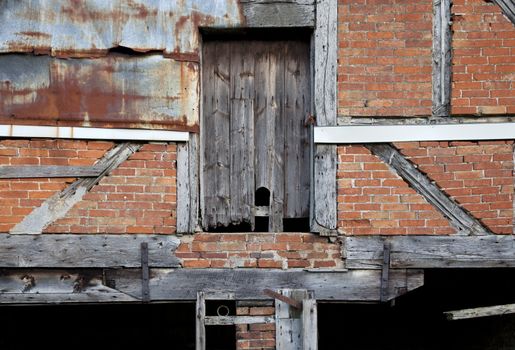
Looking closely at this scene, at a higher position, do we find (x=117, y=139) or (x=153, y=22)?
(x=153, y=22)

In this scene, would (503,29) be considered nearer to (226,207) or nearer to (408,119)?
(408,119)

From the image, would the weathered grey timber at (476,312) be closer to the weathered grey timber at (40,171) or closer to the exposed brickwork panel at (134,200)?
the exposed brickwork panel at (134,200)

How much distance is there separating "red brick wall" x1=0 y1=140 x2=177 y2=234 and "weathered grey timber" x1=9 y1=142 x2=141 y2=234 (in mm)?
40

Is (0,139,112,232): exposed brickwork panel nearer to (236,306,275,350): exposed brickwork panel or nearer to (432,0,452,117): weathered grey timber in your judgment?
(236,306,275,350): exposed brickwork panel

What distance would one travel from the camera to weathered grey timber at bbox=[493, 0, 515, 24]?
15.2 feet

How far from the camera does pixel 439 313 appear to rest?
6508 mm

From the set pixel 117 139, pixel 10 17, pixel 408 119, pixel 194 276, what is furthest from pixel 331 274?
pixel 10 17

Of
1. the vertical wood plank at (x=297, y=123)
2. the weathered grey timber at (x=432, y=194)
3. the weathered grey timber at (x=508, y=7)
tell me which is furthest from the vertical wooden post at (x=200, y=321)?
the weathered grey timber at (x=508, y=7)

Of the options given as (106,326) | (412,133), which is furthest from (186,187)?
(106,326)

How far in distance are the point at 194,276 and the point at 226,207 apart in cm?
67

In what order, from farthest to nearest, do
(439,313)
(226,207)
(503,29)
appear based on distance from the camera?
(439,313)
(226,207)
(503,29)

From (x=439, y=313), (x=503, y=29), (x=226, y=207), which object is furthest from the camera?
(x=439, y=313)

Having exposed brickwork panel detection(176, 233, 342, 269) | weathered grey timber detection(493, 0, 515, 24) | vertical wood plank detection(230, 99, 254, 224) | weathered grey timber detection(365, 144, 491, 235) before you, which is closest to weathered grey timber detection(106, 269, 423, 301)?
exposed brickwork panel detection(176, 233, 342, 269)

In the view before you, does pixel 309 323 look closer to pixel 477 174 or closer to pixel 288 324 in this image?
pixel 288 324
